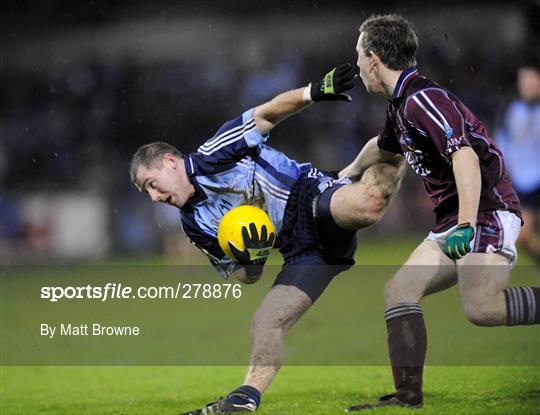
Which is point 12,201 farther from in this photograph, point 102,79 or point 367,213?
point 367,213

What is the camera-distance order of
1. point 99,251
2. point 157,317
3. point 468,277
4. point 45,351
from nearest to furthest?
point 468,277
point 45,351
point 157,317
point 99,251

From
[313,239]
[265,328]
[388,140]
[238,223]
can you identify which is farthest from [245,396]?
[388,140]

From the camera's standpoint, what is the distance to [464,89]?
56.7 feet

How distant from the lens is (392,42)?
497 cm

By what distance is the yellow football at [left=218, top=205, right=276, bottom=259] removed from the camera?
17.1 feet

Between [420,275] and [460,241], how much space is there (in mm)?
513

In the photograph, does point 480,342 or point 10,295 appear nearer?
point 480,342

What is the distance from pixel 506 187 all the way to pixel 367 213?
0.81m

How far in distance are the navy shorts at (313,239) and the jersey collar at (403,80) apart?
2.69ft

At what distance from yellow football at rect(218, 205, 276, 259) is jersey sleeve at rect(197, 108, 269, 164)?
0.32 meters

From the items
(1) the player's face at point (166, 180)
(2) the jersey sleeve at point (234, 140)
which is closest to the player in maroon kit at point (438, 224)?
(2) the jersey sleeve at point (234, 140)

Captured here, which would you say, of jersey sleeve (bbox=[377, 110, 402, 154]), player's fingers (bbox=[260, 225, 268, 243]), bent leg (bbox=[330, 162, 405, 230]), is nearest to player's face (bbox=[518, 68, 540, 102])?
bent leg (bbox=[330, 162, 405, 230])

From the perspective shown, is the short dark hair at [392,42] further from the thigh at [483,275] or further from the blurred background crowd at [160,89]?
the blurred background crowd at [160,89]

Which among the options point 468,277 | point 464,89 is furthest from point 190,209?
point 464,89
